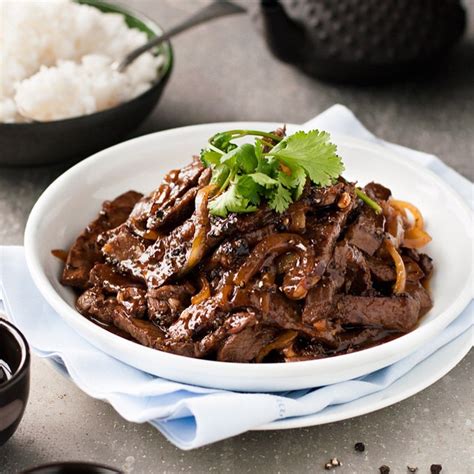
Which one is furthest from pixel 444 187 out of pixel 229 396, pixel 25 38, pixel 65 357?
pixel 25 38

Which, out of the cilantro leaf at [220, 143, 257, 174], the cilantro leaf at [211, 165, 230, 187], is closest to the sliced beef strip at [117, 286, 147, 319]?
the cilantro leaf at [211, 165, 230, 187]

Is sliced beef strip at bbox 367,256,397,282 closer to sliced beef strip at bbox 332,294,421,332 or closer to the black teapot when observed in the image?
sliced beef strip at bbox 332,294,421,332

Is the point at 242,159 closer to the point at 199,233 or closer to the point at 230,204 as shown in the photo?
the point at 230,204

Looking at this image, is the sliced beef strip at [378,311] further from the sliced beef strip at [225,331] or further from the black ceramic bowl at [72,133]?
the black ceramic bowl at [72,133]

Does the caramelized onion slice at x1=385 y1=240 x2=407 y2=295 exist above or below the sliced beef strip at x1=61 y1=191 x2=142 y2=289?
above

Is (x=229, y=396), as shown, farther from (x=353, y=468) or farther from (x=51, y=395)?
(x=51, y=395)

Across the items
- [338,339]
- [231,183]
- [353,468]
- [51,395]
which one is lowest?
[51,395]
